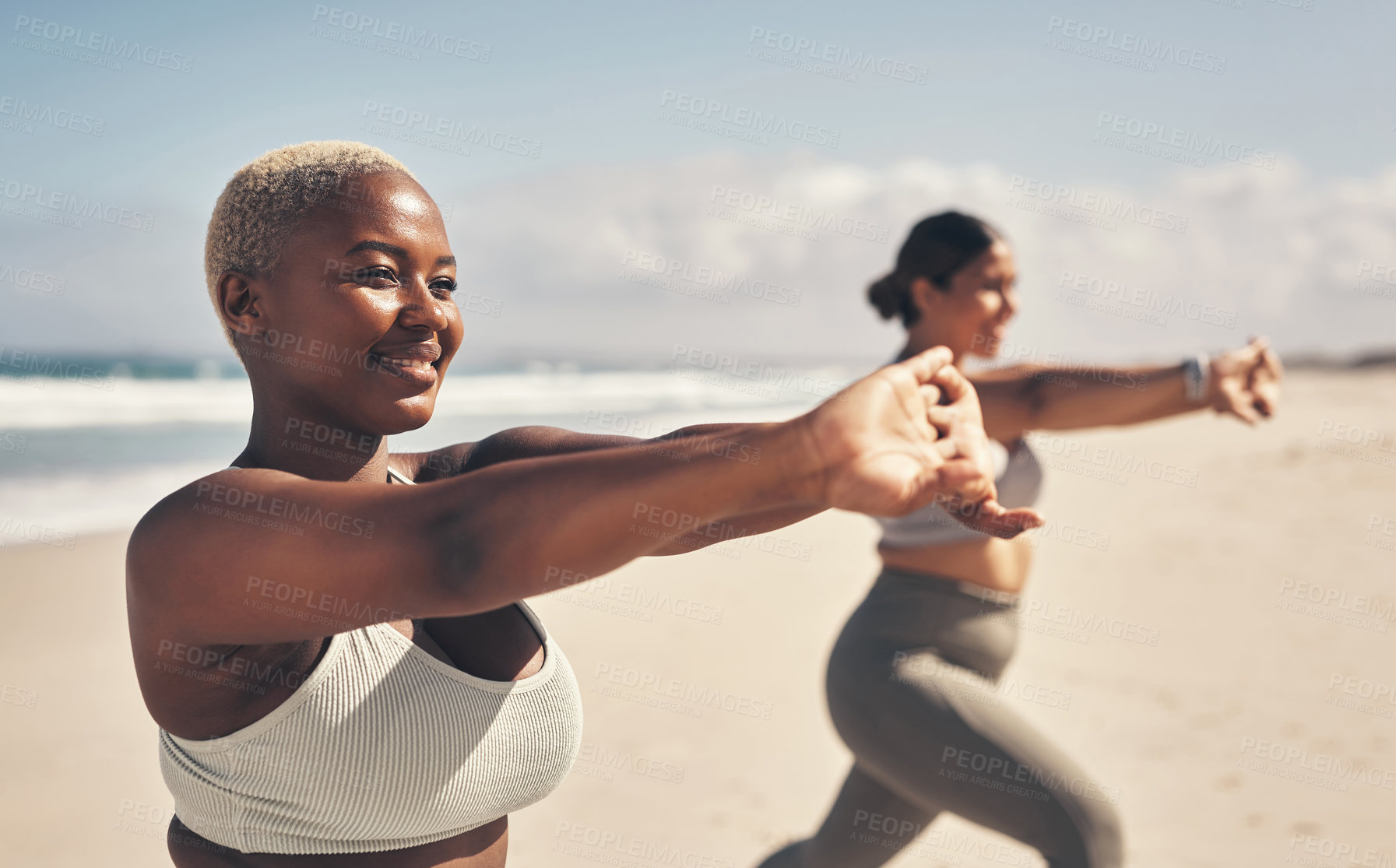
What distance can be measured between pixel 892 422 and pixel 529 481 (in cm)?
38

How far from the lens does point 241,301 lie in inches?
52.7

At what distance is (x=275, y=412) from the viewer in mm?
1367

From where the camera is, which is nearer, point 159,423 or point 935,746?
point 935,746

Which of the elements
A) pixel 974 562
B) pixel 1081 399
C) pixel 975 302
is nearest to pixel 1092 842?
pixel 974 562

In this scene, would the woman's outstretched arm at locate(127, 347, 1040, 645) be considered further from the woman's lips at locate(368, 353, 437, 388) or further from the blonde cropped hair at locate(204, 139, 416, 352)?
the blonde cropped hair at locate(204, 139, 416, 352)

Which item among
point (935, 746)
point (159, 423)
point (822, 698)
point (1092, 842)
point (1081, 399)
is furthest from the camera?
point (159, 423)

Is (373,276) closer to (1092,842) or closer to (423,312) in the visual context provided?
(423,312)

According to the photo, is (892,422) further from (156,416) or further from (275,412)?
(156,416)

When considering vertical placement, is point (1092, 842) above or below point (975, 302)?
below

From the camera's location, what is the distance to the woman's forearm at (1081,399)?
285cm

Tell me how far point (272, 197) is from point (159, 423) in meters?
17.2

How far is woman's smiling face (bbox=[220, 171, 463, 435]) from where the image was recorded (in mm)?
1282

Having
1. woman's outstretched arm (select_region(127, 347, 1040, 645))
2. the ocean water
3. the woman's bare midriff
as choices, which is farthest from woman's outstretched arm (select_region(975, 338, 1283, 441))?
the ocean water

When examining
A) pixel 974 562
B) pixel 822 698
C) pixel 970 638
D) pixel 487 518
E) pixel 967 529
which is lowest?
pixel 822 698
